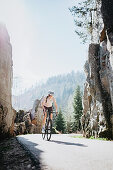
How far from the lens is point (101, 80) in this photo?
34.3 ft

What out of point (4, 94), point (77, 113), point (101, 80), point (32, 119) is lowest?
point (32, 119)

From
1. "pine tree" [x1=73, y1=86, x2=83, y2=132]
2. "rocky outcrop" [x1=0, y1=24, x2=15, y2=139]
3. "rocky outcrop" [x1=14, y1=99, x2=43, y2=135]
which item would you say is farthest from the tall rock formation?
"pine tree" [x1=73, y1=86, x2=83, y2=132]

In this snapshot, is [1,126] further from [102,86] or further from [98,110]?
[102,86]

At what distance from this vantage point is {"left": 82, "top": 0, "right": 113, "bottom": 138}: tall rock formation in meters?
9.26

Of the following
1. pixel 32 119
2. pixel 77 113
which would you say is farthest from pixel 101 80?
pixel 77 113

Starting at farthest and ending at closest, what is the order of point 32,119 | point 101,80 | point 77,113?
point 77,113 → point 32,119 → point 101,80

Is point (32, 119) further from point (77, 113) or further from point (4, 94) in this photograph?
point (4, 94)

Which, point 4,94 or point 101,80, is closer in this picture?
point 4,94

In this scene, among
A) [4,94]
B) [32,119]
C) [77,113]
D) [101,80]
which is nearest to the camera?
[4,94]

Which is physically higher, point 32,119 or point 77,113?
point 77,113

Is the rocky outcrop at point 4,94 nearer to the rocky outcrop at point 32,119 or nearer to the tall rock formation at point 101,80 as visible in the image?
the tall rock formation at point 101,80

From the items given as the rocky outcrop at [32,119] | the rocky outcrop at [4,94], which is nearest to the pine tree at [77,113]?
the rocky outcrop at [32,119]

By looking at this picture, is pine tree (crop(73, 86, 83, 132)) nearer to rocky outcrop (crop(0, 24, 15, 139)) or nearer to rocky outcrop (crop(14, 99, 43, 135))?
rocky outcrop (crop(14, 99, 43, 135))

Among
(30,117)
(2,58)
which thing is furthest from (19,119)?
(2,58)
